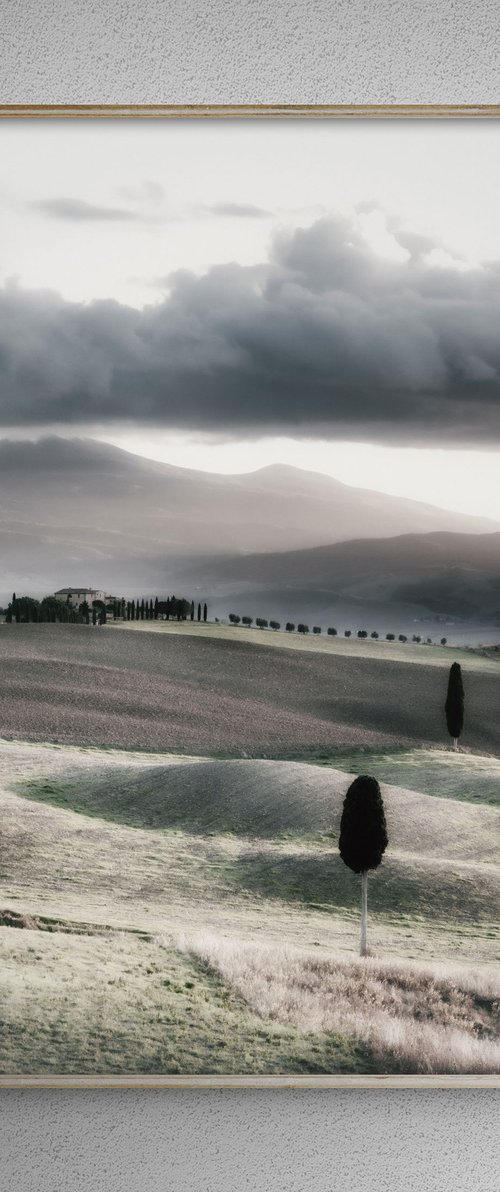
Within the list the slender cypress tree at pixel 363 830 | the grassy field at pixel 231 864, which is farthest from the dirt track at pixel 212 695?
the slender cypress tree at pixel 363 830

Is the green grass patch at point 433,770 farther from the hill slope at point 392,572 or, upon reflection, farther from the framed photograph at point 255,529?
the hill slope at point 392,572

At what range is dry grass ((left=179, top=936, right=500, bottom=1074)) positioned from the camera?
3.30 m

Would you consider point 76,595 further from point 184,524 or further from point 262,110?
point 262,110

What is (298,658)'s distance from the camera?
391 cm

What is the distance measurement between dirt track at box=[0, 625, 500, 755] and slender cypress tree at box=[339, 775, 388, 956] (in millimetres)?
261

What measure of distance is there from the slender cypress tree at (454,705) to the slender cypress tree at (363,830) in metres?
0.40

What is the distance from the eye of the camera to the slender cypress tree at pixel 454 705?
12.2ft

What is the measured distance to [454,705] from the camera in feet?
12.3

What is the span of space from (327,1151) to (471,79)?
13.4 feet

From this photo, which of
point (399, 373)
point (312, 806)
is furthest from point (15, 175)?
point (312, 806)

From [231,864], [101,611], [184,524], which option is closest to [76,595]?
[101,611]

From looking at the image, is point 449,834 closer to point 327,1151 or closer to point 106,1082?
point 327,1151

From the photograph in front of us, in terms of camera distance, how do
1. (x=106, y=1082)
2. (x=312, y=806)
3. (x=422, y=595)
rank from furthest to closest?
(x=422, y=595) → (x=312, y=806) → (x=106, y=1082)

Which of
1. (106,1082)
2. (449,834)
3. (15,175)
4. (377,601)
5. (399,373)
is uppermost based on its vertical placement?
(15,175)
